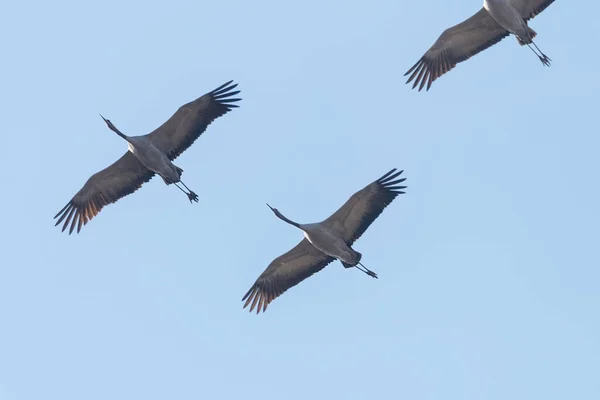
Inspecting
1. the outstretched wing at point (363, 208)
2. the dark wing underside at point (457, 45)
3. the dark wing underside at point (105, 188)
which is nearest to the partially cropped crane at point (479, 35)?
the dark wing underside at point (457, 45)

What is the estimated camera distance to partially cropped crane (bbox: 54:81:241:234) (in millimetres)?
32531

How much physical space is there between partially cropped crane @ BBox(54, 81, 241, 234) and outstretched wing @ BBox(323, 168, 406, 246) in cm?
457

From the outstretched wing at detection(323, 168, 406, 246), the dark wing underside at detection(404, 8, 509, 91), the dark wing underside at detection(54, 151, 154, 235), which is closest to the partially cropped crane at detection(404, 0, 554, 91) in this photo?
the dark wing underside at detection(404, 8, 509, 91)

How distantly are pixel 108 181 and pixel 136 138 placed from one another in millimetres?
1976

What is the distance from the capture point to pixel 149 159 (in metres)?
32.6

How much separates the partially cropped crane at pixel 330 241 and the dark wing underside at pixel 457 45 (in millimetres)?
5222

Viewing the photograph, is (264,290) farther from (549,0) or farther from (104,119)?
(549,0)

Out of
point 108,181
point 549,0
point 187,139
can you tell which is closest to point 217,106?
point 187,139

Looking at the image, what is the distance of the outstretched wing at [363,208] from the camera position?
3053 centimetres

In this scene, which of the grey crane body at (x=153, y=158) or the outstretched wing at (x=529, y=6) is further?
the outstretched wing at (x=529, y=6)

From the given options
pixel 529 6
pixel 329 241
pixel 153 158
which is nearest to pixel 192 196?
pixel 153 158

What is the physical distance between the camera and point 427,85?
34531 millimetres

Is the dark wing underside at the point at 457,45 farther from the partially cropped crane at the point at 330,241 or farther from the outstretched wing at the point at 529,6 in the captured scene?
the partially cropped crane at the point at 330,241

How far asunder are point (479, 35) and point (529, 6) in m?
1.74
